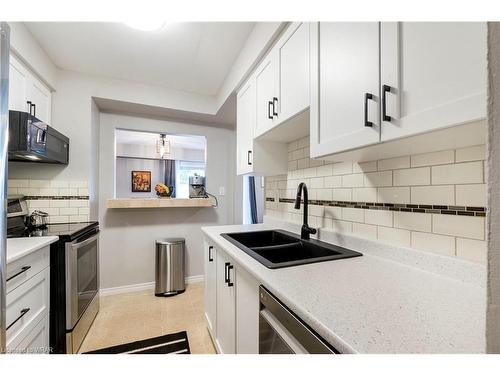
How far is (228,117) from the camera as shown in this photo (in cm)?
290

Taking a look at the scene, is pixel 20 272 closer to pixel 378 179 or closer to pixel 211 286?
pixel 211 286

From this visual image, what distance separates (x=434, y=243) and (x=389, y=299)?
0.41 m

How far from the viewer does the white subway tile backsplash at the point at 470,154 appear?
745 mm

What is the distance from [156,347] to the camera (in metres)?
1.68

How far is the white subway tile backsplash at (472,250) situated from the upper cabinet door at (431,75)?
0.47 m

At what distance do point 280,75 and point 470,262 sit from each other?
1.28 m

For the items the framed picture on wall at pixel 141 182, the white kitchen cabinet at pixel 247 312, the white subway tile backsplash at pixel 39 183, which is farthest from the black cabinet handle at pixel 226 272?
the framed picture on wall at pixel 141 182

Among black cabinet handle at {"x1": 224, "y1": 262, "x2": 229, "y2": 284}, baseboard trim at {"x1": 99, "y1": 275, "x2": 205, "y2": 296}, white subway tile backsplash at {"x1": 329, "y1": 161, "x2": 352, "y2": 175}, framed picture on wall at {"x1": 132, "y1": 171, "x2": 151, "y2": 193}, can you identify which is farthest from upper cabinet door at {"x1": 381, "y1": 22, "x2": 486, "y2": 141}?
framed picture on wall at {"x1": 132, "y1": 171, "x2": 151, "y2": 193}

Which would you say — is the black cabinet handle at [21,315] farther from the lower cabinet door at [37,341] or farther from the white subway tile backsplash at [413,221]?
the white subway tile backsplash at [413,221]

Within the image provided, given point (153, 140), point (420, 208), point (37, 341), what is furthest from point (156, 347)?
point (153, 140)

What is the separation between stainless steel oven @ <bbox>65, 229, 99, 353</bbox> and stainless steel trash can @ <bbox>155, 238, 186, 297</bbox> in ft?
2.05

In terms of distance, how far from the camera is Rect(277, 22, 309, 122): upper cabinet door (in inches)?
45.4

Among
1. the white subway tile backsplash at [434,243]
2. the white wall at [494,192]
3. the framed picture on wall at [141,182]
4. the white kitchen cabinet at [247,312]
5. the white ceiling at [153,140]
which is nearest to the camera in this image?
the white wall at [494,192]
